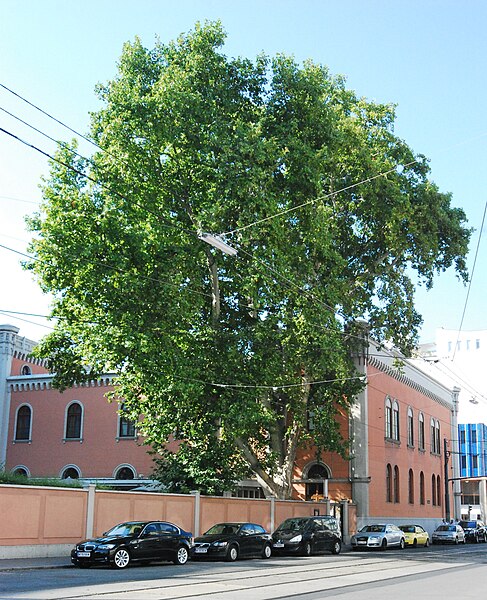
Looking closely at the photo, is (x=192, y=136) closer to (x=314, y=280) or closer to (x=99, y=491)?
(x=314, y=280)

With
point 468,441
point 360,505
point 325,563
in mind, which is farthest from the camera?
point 468,441

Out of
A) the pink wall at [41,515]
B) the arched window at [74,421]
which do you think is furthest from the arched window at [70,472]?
the pink wall at [41,515]

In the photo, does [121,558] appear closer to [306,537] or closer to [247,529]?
[247,529]

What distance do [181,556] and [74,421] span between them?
2589 centimetres

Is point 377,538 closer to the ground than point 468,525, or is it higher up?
higher up

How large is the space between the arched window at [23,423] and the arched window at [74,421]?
288cm

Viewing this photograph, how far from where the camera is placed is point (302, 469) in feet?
149

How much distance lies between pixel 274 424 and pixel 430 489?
26.4 m

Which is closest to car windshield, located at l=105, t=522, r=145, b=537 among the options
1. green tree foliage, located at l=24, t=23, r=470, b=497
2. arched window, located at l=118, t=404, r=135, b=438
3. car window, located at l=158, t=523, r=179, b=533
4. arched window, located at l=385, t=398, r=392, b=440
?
car window, located at l=158, t=523, r=179, b=533

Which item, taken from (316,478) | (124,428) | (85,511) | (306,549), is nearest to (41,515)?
(85,511)

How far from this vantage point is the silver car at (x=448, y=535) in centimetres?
4794

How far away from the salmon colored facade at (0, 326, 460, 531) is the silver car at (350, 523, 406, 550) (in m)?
3.95

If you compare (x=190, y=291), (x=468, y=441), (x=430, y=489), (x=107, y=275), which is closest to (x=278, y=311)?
(x=190, y=291)

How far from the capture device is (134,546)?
890 inches
